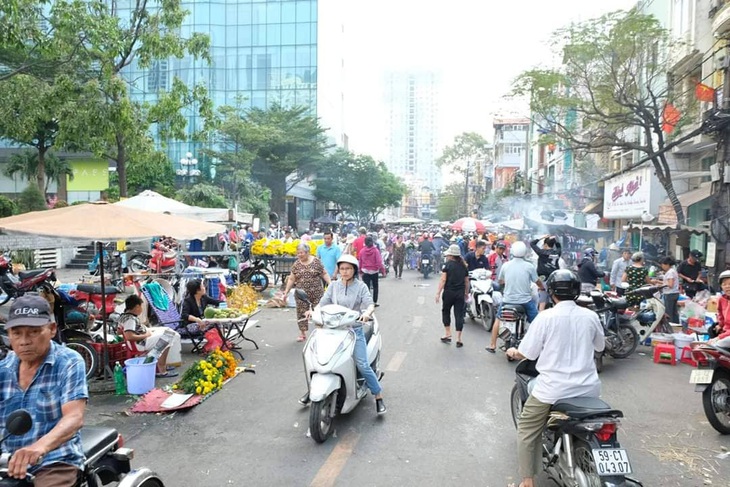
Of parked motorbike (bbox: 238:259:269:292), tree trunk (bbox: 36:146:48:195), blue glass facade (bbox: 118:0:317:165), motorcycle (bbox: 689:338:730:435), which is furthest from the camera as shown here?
blue glass facade (bbox: 118:0:317:165)

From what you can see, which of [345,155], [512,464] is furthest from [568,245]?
[345,155]

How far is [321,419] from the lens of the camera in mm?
5047

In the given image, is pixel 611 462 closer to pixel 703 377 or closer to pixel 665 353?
pixel 703 377

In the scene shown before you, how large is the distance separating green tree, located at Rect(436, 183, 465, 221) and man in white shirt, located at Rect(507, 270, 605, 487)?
75.8 m

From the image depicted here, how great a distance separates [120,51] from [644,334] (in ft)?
39.2

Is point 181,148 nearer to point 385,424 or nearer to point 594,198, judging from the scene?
point 594,198

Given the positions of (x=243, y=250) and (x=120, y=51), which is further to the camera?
(x=243, y=250)

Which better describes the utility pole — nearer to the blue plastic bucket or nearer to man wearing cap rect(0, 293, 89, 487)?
the blue plastic bucket

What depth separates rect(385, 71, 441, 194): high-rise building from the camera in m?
180

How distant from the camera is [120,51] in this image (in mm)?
11977

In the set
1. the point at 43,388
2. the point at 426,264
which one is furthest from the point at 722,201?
the point at 43,388

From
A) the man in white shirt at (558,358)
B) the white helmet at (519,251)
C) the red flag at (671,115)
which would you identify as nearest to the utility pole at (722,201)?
the white helmet at (519,251)

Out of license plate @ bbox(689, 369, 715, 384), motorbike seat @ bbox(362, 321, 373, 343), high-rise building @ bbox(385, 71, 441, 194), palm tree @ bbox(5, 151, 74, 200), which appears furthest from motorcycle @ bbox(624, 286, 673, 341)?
high-rise building @ bbox(385, 71, 441, 194)

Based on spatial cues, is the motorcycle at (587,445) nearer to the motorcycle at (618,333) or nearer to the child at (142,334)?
the motorcycle at (618,333)
